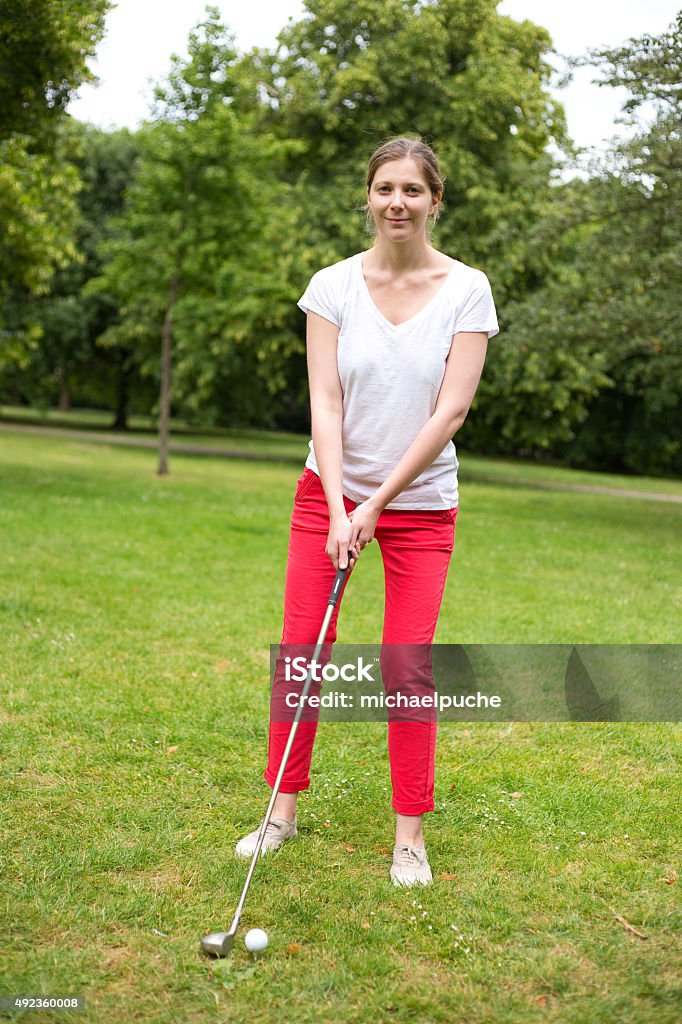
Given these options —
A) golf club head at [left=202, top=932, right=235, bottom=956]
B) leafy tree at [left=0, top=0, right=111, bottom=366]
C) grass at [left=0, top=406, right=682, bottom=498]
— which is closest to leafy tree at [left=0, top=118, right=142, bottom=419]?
grass at [left=0, top=406, right=682, bottom=498]

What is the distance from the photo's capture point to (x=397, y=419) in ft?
10.6

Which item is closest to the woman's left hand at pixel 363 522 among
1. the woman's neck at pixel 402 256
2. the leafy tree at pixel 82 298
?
the woman's neck at pixel 402 256

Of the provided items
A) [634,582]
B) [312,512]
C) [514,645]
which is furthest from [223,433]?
[312,512]

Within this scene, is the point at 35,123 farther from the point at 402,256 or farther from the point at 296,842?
the point at 296,842

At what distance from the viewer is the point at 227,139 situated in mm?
15164

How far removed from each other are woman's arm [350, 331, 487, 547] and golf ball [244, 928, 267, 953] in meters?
1.15

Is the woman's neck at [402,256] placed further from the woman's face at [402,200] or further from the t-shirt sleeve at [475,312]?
the t-shirt sleeve at [475,312]

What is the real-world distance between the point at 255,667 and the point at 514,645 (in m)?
1.73

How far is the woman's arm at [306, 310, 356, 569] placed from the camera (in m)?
3.22

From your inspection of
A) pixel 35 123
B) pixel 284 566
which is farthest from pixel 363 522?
pixel 35 123

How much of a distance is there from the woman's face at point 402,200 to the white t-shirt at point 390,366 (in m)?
0.18

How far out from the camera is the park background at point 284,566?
9.41ft

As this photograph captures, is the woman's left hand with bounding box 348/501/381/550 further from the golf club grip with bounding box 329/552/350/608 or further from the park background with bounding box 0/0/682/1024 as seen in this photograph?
the park background with bounding box 0/0/682/1024

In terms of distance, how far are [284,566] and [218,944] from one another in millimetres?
6408
